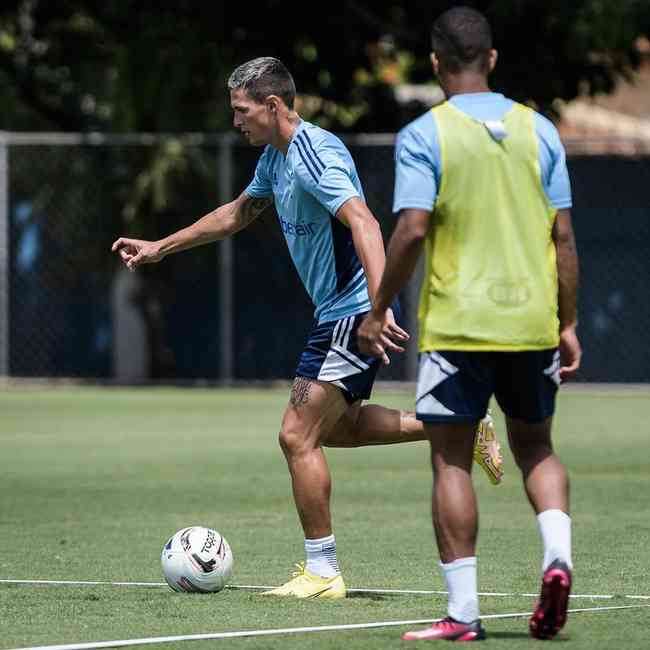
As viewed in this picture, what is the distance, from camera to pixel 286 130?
7648mm

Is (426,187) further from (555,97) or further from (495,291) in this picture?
(555,97)

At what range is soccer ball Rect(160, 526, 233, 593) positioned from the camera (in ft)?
24.1

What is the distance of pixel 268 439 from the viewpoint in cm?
1529

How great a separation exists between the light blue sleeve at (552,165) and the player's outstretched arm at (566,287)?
0.06m

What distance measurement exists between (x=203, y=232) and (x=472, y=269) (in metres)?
2.63

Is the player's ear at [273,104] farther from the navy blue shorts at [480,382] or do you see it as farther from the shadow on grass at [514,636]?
the shadow on grass at [514,636]

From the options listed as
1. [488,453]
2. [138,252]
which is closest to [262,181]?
[138,252]

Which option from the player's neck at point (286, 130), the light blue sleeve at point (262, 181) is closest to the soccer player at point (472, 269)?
the player's neck at point (286, 130)

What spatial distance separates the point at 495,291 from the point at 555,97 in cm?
1575

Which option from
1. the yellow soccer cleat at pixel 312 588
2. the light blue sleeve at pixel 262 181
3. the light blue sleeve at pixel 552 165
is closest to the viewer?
the light blue sleeve at pixel 552 165

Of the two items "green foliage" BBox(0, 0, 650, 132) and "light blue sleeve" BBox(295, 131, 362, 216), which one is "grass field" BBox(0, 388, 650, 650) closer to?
"light blue sleeve" BBox(295, 131, 362, 216)

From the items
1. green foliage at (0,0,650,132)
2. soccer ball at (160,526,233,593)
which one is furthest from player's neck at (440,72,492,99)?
green foliage at (0,0,650,132)

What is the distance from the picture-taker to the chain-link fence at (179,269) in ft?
68.6

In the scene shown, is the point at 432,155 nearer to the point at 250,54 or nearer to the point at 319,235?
the point at 319,235
